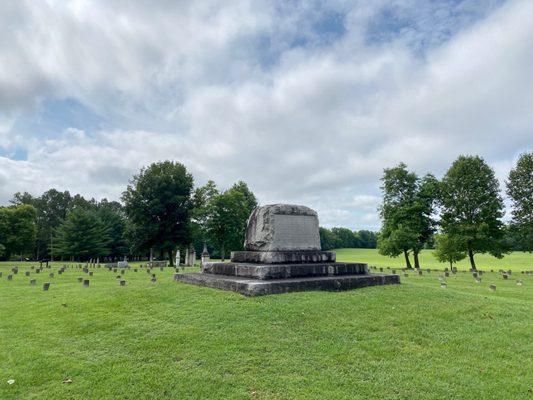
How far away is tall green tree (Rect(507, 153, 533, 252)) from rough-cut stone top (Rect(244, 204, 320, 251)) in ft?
80.5

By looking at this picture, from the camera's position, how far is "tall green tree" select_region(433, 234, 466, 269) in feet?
86.7

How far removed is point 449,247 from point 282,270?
24652mm

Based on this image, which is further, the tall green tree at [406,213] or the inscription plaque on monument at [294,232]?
the tall green tree at [406,213]

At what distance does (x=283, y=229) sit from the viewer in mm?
8961

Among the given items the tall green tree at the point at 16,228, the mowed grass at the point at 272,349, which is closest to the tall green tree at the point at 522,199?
the mowed grass at the point at 272,349

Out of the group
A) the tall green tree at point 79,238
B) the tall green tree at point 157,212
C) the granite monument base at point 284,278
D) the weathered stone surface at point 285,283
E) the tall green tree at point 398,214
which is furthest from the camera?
the tall green tree at point 79,238

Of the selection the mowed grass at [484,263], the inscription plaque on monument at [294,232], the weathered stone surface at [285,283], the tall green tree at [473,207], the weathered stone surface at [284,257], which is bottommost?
the mowed grass at [484,263]

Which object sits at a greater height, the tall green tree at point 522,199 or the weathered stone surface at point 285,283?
the tall green tree at point 522,199

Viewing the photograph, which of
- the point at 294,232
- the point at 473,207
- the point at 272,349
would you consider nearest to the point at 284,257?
the point at 294,232

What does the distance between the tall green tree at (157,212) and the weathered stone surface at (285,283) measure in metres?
31.8

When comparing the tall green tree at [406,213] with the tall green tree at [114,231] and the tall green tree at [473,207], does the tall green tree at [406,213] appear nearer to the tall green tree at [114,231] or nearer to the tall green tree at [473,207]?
the tall green tree at [473,207]

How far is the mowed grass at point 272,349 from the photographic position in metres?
3.74

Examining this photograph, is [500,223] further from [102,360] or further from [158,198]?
[158,198]

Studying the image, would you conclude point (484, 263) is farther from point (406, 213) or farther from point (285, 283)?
point (285, 283)
